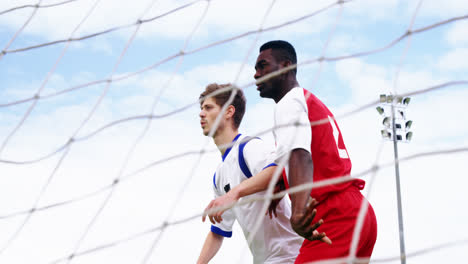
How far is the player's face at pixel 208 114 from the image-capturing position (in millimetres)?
3642

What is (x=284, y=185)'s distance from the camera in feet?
9.37

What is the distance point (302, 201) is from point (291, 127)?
1.23 feet

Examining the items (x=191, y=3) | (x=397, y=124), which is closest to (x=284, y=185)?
(x=191, y=3)

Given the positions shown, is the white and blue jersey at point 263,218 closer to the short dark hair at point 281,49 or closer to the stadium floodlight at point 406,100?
the short dark hair at point 281,49

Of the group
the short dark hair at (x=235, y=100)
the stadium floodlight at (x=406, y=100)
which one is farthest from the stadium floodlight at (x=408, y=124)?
the short dark hair at (x=235, y=100)

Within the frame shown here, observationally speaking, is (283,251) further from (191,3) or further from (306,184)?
(191,3)

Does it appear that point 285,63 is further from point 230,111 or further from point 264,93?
point 230,111

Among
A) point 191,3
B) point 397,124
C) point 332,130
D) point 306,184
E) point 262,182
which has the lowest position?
point 306,184

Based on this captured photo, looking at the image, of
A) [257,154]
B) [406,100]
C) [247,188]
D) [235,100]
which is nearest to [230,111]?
[235,100]

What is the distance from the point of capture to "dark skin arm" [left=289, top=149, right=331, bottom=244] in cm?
234

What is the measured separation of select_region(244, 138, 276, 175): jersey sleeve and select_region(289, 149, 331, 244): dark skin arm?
2.29 feet

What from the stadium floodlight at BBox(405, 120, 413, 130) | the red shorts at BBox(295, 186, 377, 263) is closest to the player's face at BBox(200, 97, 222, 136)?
the red shorts at BBox(295, 186, 377, 263)

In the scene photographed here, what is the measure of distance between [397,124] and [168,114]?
529 inches

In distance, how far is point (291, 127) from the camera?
8.45 feet
